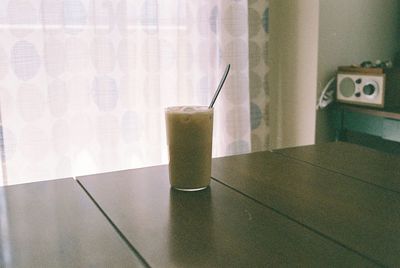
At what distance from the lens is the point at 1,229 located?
0.79 meters

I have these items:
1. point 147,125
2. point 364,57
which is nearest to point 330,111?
point 364,57

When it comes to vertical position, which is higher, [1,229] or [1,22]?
[1,22]

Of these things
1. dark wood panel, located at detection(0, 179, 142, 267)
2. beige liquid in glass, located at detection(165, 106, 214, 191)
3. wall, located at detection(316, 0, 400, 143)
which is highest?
wall, located at detection(316, 0, 400, 143)

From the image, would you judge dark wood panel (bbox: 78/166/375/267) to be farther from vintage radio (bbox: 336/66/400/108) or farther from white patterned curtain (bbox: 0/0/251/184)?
vintage radio (bbox: 336/66/400/108)

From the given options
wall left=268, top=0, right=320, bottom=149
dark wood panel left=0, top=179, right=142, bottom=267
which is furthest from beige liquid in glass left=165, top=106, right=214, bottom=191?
wall left=268, top=0, right=320, bottom=149

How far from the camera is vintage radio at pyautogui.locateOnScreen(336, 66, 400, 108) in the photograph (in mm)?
2184

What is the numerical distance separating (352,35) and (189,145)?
1910 millimetres

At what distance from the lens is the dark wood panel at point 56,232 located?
67 centimetres

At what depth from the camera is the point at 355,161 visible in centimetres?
125

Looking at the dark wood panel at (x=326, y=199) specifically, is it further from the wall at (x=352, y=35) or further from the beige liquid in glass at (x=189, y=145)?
the wall at (x=352, y=35)

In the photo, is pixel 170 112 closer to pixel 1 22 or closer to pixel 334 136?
pixel 1 22

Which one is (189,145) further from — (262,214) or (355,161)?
(355,161)

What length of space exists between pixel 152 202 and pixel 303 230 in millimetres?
311

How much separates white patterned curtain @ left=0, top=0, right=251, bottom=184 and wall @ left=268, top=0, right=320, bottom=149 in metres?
0.28
